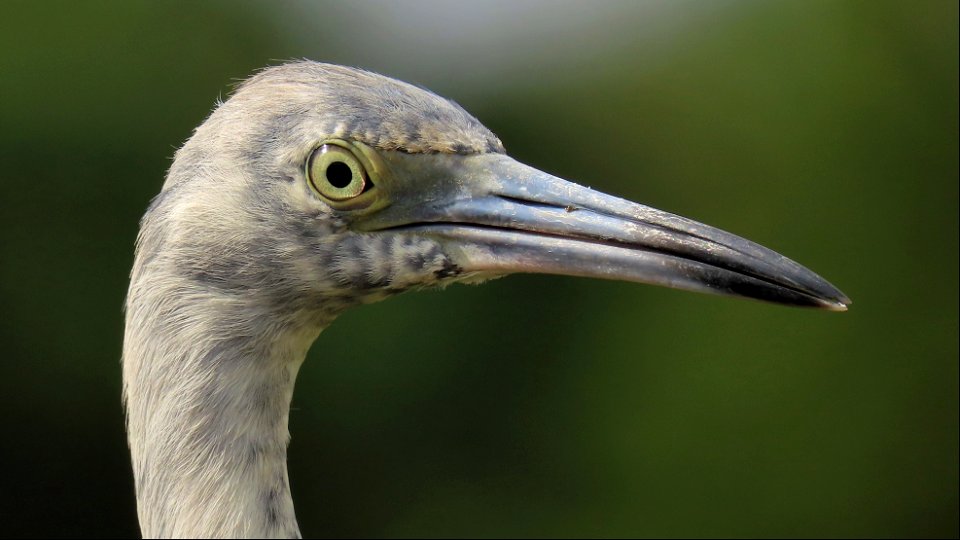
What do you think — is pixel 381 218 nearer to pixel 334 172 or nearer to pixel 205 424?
pixel 334 172

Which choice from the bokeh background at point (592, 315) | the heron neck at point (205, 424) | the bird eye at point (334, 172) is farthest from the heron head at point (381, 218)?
the bokeh background at point (592, 315)

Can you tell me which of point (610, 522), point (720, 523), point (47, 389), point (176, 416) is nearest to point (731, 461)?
point (720, 523)

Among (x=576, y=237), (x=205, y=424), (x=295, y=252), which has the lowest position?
(x=205, y=424)

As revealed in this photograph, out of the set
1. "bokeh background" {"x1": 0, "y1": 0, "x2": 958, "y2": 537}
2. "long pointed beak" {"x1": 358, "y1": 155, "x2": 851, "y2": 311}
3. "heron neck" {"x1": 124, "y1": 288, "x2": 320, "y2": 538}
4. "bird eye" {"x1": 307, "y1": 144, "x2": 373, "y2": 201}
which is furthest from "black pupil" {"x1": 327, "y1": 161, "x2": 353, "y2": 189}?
"bokeh background" {"x1": 0, "y1": 0, "x2": 958, "y2": 537}

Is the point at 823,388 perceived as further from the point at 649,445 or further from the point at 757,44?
the point at 757,44

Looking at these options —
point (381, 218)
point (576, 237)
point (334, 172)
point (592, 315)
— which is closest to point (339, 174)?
point (334, 172)

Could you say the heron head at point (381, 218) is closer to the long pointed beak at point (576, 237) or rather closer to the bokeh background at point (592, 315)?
the long pointed beak at point (576, 237)
